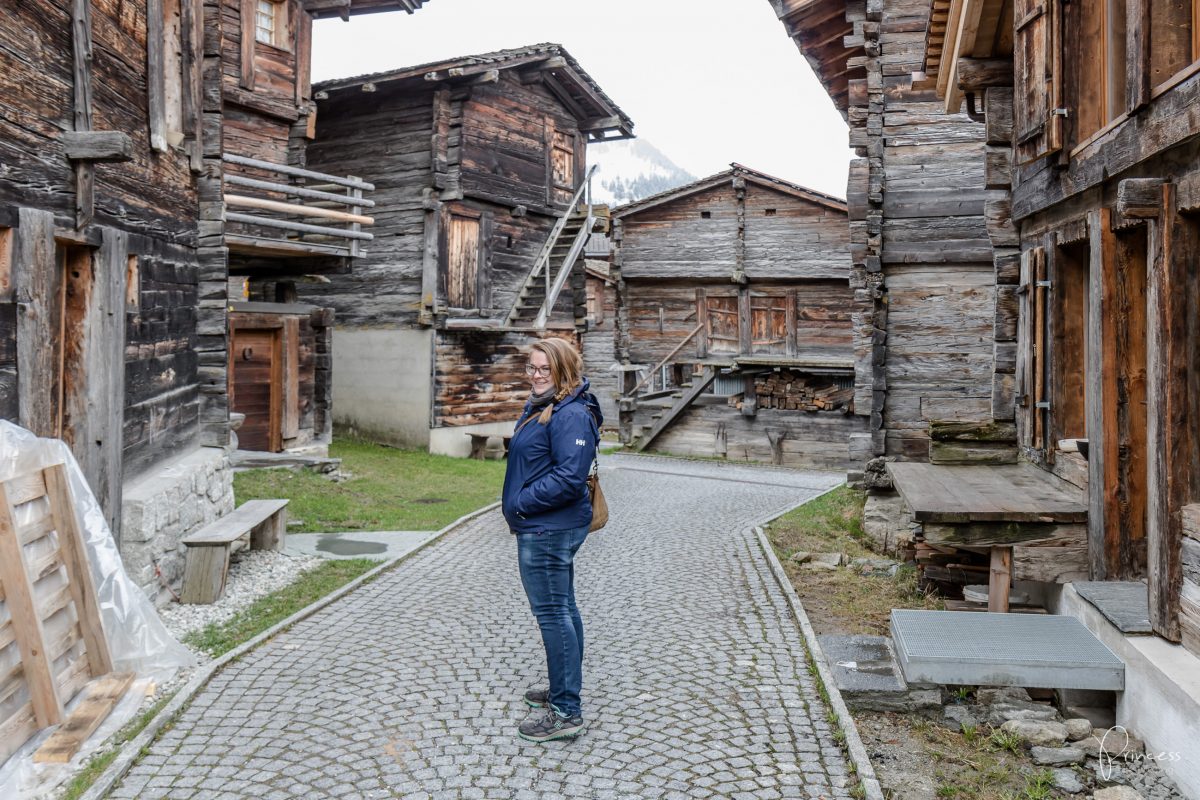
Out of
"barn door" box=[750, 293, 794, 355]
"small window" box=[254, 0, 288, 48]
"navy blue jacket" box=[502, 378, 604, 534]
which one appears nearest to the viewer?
"navy blue jacket" box=[502, 378, 604, 534]

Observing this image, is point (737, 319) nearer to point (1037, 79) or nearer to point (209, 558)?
point (1037, 79)

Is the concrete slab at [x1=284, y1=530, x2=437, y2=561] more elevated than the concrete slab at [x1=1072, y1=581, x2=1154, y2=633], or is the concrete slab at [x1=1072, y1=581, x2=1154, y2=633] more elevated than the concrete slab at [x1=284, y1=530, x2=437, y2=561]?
the concrete slab at [x1=1072, y1=581, x2=1154, y2=633]

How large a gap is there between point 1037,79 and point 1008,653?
4251mm

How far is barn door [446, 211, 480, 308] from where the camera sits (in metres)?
18.1

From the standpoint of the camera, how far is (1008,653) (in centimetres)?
497

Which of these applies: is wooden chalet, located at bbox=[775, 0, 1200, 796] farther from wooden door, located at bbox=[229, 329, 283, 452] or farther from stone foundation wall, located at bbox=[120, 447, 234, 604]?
wooden door, located at bbox=[229, 329, 283, 452]

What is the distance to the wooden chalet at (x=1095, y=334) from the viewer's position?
4570mm

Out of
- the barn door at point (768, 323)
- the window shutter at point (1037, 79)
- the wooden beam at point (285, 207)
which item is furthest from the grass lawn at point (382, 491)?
the barn door at point (768, 323)

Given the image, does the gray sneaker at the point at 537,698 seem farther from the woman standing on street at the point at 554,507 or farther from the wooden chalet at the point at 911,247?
the wooden chalet at the point at 911,247

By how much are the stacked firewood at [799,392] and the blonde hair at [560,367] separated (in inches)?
654

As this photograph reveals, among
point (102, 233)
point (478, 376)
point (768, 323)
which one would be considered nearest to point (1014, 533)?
point (102, 233)

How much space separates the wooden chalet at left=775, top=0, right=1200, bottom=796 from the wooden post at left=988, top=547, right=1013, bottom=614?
0.6 inches

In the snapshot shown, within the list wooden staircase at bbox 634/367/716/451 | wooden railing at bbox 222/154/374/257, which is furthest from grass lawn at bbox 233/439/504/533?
wooden staircase at bbox 634/367/716/451

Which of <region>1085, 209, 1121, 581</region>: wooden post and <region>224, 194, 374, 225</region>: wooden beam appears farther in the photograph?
<region>224, 194, 374, 225</region>: wooden beam
